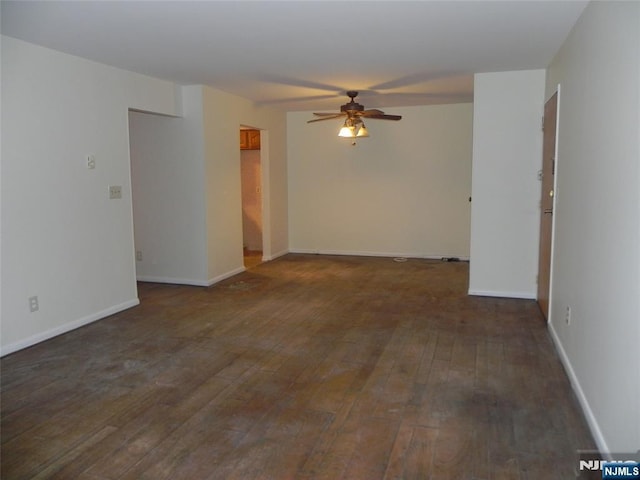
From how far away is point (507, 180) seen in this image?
485 cm

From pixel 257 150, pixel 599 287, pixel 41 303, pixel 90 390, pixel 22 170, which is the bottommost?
pixel 90 390

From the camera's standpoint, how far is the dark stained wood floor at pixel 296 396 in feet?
7.13

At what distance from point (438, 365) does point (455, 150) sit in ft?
14.8

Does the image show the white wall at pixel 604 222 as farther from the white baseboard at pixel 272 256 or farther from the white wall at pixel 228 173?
the white baseboard at pixel 272 256

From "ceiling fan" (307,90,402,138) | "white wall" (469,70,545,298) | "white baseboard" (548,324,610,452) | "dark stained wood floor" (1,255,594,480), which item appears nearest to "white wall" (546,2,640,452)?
"white baseboard" (548,324,610,452)

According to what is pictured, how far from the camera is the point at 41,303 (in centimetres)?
379

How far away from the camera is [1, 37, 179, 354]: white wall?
11.6ft

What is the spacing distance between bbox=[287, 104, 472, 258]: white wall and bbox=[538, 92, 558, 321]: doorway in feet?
8.18

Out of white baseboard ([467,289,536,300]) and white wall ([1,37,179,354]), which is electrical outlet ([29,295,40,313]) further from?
white baseboard ([467,289,536,300])

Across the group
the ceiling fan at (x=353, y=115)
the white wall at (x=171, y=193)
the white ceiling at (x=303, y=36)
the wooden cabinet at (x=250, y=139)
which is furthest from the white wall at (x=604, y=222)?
the wooden cabinet at (x=250, y=139)

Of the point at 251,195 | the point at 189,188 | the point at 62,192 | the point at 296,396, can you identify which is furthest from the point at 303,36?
the point at 251,195

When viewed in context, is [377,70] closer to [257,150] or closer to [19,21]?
[19,21]

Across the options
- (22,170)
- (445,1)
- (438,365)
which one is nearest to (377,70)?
(445,1)

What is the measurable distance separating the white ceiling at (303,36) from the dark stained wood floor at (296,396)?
7.39 ft
